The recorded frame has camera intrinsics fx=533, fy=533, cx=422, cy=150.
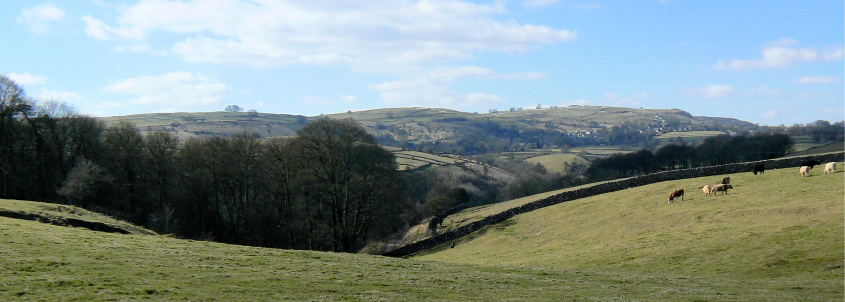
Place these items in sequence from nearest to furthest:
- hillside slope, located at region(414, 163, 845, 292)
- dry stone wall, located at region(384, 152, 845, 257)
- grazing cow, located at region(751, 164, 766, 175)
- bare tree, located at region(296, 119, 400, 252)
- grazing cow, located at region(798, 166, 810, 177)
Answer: hillside slope, located at region(414, 163, 845, 292)
grazing cow, located at region(798, 166, 810, 177)
grazing cow, located at region(751, 164, 766, 175)
dry stone wall, located at region(384, 152, 845, 257)
bare tree, located at region(296, 119, 400, 252)

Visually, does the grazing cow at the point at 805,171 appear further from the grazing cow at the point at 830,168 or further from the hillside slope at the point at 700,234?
the grazing cow at the point at 830,168

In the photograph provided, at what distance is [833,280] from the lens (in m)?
18.2

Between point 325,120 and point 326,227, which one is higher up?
point 325,120

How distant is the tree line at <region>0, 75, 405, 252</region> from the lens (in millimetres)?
45031

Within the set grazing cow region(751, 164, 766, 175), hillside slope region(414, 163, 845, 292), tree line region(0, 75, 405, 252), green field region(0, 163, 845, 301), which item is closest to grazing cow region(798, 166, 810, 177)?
hillside slope region(414, 163, 845, 292)

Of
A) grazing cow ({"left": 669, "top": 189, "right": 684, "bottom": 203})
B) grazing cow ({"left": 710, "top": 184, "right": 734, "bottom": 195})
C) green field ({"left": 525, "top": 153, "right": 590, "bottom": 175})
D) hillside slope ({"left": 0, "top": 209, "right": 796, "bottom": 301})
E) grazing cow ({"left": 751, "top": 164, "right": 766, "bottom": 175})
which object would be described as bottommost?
green field ({"left": 525, "top": 153, "right": 590, "bottom": 175})

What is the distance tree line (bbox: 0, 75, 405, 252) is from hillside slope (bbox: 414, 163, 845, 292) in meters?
9.36

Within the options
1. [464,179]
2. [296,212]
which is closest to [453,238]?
[296,212]

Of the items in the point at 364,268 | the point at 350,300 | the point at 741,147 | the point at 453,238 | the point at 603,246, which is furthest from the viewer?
the point at 741,147

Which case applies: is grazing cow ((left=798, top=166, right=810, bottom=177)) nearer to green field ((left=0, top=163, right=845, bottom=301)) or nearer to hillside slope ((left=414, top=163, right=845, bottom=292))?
hillside slope ((left=414, top=163, right=845, bottom=292))

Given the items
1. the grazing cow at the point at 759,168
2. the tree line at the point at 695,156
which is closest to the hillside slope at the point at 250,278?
the grazing cow at the point at 759,168

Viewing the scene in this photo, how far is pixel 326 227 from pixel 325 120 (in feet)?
30.2

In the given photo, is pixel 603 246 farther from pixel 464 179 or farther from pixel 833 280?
pixel 464 179

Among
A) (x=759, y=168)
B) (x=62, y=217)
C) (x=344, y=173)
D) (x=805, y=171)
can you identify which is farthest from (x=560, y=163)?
(x=62, y=217)
